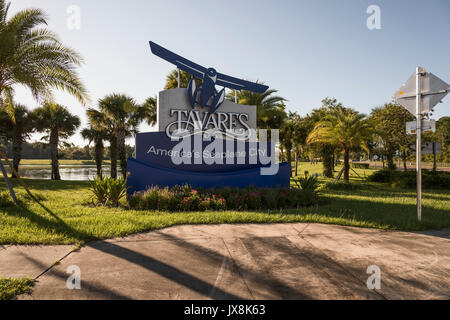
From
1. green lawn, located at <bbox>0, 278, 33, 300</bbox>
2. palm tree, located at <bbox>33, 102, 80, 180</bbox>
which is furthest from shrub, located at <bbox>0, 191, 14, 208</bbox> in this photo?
palm tree, located at <bbox>33, 102, 80, 180</bbox>

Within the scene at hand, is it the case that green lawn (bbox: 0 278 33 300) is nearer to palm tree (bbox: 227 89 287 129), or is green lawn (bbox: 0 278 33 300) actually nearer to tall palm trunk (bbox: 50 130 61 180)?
palm tree (bbox: 227 89 287 129)

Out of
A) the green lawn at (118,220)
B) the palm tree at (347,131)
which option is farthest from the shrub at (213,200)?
the palm tree at (347,131)

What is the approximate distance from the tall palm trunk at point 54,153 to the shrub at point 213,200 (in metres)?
24.7

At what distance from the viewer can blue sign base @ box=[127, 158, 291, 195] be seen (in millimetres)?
9023

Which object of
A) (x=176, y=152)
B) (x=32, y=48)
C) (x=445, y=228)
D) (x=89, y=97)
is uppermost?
(x=32, y=48)

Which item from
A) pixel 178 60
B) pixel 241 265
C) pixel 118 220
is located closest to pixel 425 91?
pixel 241 265

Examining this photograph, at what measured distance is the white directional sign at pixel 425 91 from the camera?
5.77 meters

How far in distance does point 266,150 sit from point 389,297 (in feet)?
28.5

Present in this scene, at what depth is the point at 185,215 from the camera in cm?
651

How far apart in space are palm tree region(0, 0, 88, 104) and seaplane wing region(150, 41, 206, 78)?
323 centimetres
